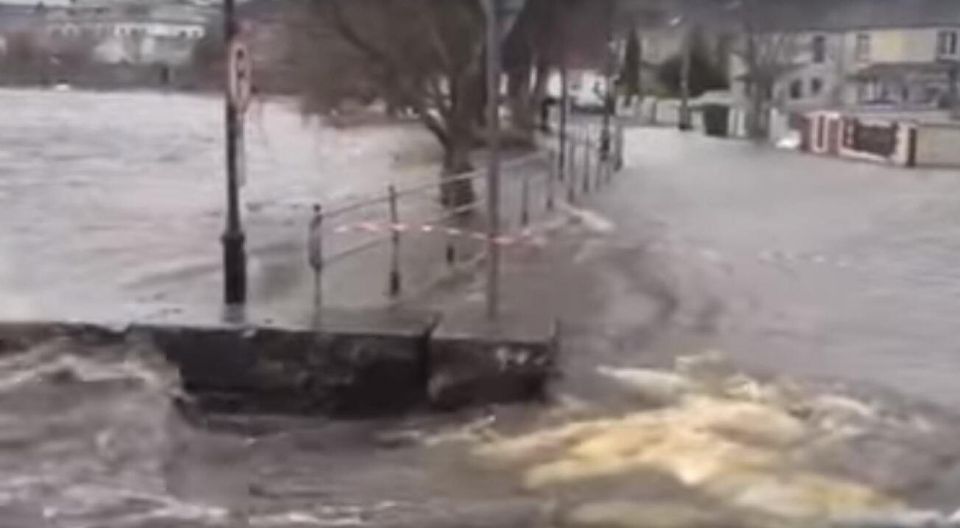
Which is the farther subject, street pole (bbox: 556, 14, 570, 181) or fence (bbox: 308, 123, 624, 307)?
street pole (bbox: 556, 14, 570, 181)

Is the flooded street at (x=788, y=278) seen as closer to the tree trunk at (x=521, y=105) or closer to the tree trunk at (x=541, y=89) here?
the tree trunk at (x=541, y=89)

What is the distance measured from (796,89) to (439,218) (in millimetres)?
88333

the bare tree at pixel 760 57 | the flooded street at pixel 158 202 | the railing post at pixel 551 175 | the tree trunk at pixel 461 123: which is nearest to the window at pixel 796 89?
the bare tree at pixel 760 57

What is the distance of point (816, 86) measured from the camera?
11406 cm

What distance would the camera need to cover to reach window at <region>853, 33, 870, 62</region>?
362ft

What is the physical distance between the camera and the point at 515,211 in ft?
103

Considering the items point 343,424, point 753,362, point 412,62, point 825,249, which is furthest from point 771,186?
point 343,424

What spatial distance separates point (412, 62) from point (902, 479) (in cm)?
2237

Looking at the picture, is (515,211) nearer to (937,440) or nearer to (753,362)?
(753,362)

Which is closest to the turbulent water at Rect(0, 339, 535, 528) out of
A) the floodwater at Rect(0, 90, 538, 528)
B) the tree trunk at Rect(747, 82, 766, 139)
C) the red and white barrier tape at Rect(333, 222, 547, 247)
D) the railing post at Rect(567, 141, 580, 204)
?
the floodwater at Rect(0, 90, 538, 528)

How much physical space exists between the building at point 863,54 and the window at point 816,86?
60mm

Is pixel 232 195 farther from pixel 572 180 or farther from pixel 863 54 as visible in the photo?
pixel 863 54

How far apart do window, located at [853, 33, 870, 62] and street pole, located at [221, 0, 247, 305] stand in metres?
98.2

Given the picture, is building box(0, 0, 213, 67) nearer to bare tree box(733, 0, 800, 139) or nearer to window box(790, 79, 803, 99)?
window box(790, 79, 803, 99)
